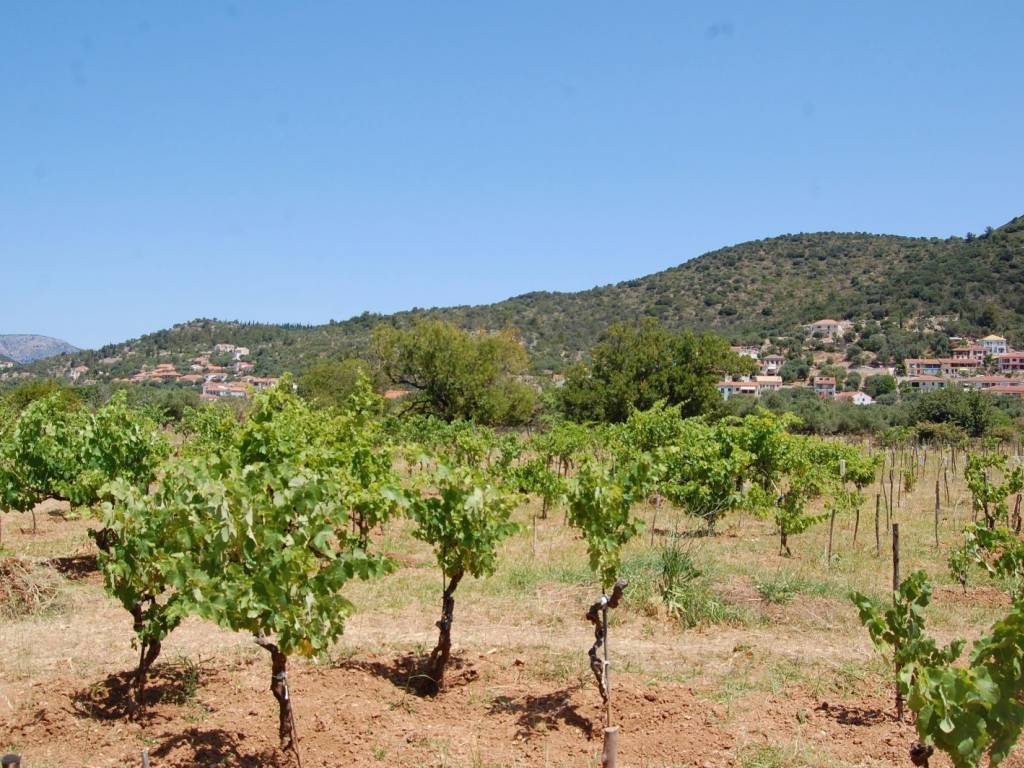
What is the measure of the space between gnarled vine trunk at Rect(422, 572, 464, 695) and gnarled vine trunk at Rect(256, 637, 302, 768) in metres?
1.55

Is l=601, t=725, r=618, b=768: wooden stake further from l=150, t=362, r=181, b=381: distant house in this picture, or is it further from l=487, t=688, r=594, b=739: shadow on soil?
l=150, t=362, r=181, b=381: distant house

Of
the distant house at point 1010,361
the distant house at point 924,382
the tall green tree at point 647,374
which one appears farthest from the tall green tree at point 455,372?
the distant house at point 1010,361

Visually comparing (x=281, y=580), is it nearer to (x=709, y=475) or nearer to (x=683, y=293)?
(x=709, y=475)

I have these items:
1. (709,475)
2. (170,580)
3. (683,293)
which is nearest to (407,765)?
(170,580)

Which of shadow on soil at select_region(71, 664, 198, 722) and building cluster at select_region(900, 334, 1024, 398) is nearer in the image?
shadow on soil at select_region(71, 664, 198, 722)

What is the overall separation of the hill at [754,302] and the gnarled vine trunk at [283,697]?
57301 mm

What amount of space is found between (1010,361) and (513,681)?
65.8m

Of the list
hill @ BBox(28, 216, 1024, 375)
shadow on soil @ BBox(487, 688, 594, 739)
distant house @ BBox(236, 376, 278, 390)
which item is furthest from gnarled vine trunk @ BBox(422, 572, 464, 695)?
hill @ BBox(28, 216, 1024, 375)

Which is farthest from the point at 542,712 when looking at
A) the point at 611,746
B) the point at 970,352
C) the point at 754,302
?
the point at 754,302

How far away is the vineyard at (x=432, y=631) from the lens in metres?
4.52

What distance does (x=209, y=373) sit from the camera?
7956cm

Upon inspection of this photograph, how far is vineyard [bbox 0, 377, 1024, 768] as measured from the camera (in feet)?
14.8

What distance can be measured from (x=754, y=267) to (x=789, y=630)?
8461cm

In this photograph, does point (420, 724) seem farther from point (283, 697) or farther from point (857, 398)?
point (857, 398)
